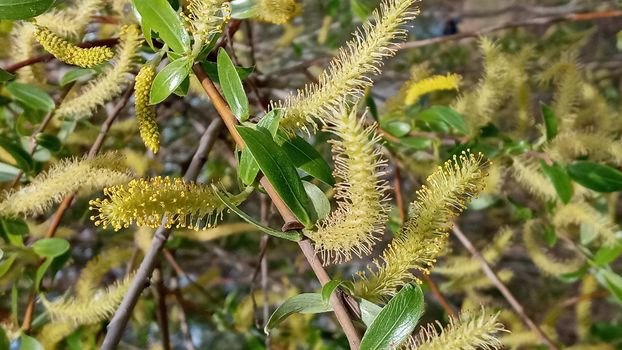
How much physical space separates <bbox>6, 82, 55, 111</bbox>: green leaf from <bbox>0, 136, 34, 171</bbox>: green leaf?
0.06 m

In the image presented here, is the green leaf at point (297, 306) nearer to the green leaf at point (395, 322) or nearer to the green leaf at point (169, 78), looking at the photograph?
the green leaf at point (395, 322)

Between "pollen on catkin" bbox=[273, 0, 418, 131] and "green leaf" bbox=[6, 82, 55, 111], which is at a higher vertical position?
"pollen on catkin" bbox=[273, 0, 418, 131]

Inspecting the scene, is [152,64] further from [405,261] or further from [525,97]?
[525,97]

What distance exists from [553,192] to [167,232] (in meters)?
0.59

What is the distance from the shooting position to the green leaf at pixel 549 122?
3.04ft

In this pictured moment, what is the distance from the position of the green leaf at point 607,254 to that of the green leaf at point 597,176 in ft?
0.63

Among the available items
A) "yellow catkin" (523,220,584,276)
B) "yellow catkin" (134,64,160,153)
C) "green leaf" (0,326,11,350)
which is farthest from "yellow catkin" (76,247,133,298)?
"yellow catkin" (523,220,584,276)

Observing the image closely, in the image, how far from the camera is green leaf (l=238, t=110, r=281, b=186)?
49cm

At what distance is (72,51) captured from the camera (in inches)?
21.8

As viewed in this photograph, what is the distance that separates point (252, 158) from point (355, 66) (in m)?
0.11

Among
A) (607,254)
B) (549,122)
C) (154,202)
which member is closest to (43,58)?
(154,202)

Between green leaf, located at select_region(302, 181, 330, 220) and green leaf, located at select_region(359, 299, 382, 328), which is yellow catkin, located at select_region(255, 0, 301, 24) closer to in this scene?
green leaf, located at select_region(302, 181, 330, 220)

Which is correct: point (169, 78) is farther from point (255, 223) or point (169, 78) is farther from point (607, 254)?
point (607, 254)

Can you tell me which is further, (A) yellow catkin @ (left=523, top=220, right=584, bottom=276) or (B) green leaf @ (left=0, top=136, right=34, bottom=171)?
(A) yellow catkin @ (left=523, top=220, right=584, bottom=276)
